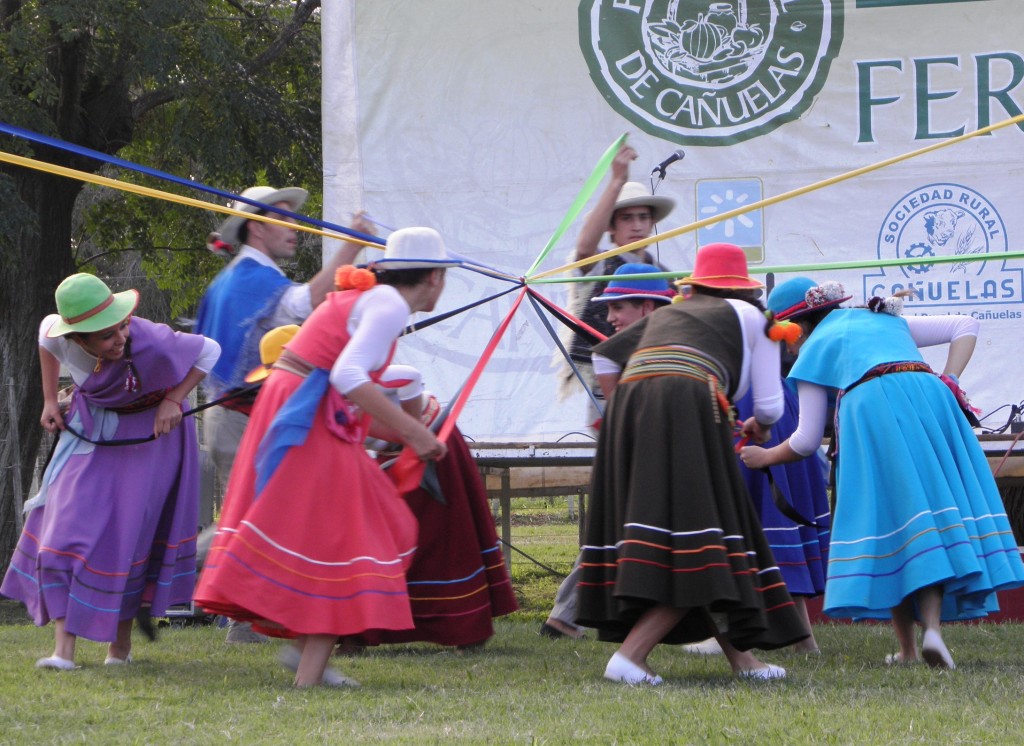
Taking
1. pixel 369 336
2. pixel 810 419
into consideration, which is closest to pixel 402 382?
pixel 369 336

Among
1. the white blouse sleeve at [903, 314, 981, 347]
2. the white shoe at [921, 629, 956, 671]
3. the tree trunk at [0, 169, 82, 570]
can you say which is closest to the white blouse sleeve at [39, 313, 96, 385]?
the white blouse sleeve at [903, 314, 981, 347]

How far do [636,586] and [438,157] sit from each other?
4.97 meters

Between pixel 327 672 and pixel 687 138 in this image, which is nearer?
pixel 327 672

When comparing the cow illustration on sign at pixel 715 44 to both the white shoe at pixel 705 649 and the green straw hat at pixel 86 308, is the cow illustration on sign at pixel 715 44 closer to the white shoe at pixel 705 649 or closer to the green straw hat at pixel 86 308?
the white shoe at pixel 705 649

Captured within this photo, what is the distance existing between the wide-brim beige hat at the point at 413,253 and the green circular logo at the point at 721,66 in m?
4.35

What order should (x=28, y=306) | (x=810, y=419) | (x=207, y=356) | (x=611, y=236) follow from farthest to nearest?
1. (x=28, y=306)
2. (x=611, y=236)
3. (x=207, y=356)
4. (x=810, y=419)

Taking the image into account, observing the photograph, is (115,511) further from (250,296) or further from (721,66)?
(721,66)

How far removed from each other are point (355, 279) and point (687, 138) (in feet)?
15.2

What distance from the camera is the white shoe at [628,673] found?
4.29 meters

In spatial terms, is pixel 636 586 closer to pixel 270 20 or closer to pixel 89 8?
pixel 89 8

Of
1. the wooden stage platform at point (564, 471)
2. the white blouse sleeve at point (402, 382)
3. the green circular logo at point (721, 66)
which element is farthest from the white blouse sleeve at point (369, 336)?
the green circular logo at point (721, 66)

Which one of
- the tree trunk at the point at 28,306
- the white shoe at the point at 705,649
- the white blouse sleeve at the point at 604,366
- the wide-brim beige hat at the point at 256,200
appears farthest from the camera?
the tree trunk at the point at 28,306

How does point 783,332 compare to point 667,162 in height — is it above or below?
below

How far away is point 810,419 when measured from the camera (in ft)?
15.8
